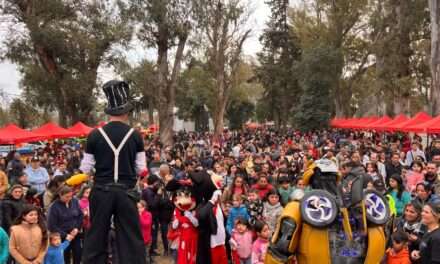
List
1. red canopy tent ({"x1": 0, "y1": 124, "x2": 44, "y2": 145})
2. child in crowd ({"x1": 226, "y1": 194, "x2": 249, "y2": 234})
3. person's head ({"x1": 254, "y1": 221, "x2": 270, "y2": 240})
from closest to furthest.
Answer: person's head ({"x1": 254, "y1": 221, "x2": 270, "y2": 240}) < child in crowd ({"x1": 226, "y1": 194, "x2": 249, "y2": 234}) < red canopy tent ({"x1": 0, "y1": 124, "x2": 44, "y2": 145})

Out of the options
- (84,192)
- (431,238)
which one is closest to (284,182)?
(84,192)

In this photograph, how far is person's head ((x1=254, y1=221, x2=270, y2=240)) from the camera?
6.22 metres

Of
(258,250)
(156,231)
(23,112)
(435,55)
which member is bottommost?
(156,231)

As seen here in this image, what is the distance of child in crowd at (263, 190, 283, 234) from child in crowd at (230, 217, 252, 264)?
1.23ft

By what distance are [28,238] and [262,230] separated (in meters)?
2.88

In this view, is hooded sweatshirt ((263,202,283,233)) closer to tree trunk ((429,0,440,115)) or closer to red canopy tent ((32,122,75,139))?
red canopy tent ((32,122,75,139))

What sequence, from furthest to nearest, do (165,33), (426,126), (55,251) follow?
(165,33) → (426,126) → (55,251)

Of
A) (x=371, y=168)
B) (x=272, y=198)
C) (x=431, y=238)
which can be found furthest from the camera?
(x=371, y=168)

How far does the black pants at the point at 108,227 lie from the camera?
12.8 ft

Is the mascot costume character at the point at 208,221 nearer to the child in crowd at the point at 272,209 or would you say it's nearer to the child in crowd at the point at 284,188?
the child in crowd at the point at 272,209

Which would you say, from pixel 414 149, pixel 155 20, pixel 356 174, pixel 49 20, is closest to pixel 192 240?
pixel 356 174

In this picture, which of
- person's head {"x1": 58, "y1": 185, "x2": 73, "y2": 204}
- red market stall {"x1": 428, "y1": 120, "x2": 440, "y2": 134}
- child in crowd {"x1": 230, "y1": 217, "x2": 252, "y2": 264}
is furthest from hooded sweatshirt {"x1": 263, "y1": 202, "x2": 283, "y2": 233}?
red market stall {"x1": 428, "y1": 120, "x2": 440, "y2": 134}

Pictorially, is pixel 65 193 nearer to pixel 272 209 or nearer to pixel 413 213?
pixel 272 209

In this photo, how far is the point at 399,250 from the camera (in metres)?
5.57
